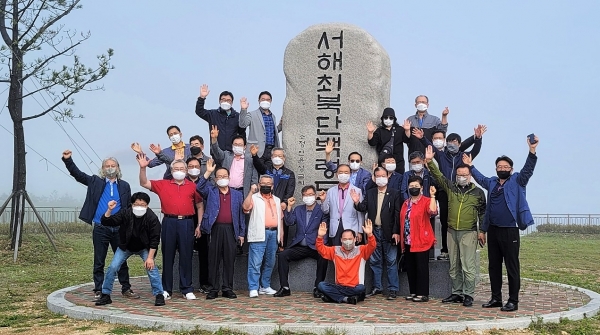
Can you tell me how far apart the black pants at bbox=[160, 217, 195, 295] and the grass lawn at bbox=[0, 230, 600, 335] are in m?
1.48

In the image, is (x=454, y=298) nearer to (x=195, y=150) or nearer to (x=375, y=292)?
(x=375, y=292)

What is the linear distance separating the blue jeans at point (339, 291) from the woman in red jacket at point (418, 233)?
793 millimetres

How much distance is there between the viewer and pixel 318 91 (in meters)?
10.7

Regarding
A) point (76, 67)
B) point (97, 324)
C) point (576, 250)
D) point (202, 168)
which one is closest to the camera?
point (97, 324)

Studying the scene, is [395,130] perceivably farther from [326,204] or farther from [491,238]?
[491,238]


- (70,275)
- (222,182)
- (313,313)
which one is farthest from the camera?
(70,275)

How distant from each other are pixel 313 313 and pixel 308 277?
2068 mm

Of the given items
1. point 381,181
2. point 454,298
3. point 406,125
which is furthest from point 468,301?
point 406,125

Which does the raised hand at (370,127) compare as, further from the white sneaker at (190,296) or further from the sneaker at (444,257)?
the white sneaker at (190,296)

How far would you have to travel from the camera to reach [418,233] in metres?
8.73

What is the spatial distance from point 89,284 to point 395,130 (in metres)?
5.12

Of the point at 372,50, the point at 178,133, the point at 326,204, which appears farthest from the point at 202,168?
the point at 372,50

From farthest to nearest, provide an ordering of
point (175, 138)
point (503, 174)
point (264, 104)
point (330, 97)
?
point (330, 97) < point (264, 104) < point (175, 138) < point (503, 174)

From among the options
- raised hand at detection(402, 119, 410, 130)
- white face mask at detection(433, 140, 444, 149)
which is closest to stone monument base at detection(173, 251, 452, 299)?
white face mask at detection(433, 140, 444, 149)
